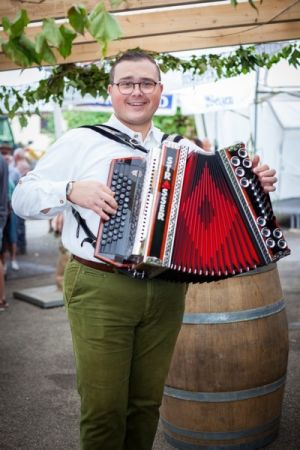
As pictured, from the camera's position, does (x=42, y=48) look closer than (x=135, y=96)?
Yes

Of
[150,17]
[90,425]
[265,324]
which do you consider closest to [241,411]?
[265,324]

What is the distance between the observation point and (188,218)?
2479 mm

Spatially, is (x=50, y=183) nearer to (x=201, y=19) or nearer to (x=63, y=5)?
(x=63, y=5)

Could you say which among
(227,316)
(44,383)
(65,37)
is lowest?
(44,383)

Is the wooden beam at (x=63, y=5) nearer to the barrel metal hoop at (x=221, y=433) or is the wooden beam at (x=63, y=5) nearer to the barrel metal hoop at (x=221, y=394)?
the barrel metal hoop at (x=221, y=394)

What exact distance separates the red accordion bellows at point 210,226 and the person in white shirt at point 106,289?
0.64 ft

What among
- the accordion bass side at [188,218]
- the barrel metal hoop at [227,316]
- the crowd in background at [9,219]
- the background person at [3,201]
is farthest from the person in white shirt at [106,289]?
the background person at [3,201]

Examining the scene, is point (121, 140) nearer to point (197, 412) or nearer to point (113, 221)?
point (113, 221)

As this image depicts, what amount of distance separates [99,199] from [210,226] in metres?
0.48

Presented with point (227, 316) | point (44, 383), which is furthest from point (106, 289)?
point (44, 383)

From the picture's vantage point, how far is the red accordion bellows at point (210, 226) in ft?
8.05

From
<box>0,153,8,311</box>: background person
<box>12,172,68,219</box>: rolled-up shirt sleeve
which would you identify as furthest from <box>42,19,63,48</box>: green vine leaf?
<box>0,153,8,311</box>: background person

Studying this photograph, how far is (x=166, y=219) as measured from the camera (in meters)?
2.39

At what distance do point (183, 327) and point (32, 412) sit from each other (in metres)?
1.46
